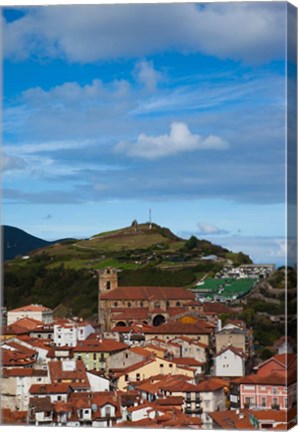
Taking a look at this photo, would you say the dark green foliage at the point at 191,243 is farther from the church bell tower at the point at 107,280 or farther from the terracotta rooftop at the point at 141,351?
the terracotta rooftop at the point at 141,351

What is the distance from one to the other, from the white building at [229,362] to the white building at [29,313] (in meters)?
2.13

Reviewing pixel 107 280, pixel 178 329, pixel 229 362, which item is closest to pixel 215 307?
pixel 178 329

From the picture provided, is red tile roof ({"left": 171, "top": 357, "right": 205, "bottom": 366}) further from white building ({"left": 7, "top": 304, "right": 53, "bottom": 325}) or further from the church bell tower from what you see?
white building ({"left": 7, "top": 304, "right": 53, "bottom": 325})

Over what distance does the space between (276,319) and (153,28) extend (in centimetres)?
295

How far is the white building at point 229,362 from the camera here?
11.8 m

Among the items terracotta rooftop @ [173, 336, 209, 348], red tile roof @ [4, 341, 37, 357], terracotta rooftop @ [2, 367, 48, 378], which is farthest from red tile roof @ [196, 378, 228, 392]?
red tile roof @ [4, 341, 37, 357]

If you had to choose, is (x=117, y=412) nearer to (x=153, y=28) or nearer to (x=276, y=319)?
(x=276, y=319)

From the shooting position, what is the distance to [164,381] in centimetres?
1173

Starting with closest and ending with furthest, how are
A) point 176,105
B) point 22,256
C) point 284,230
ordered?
point 284,230, point 176,105, point 22,256

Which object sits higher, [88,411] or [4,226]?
[4,226]

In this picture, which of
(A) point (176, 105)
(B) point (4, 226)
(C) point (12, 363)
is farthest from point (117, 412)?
(A) point (176, 105)

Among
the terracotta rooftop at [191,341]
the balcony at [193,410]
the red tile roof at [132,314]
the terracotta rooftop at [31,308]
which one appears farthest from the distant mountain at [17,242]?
the balcony at [193,410]

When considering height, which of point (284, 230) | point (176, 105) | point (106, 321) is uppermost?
point (176, 105)

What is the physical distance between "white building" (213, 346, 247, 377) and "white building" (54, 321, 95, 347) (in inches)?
61.3
